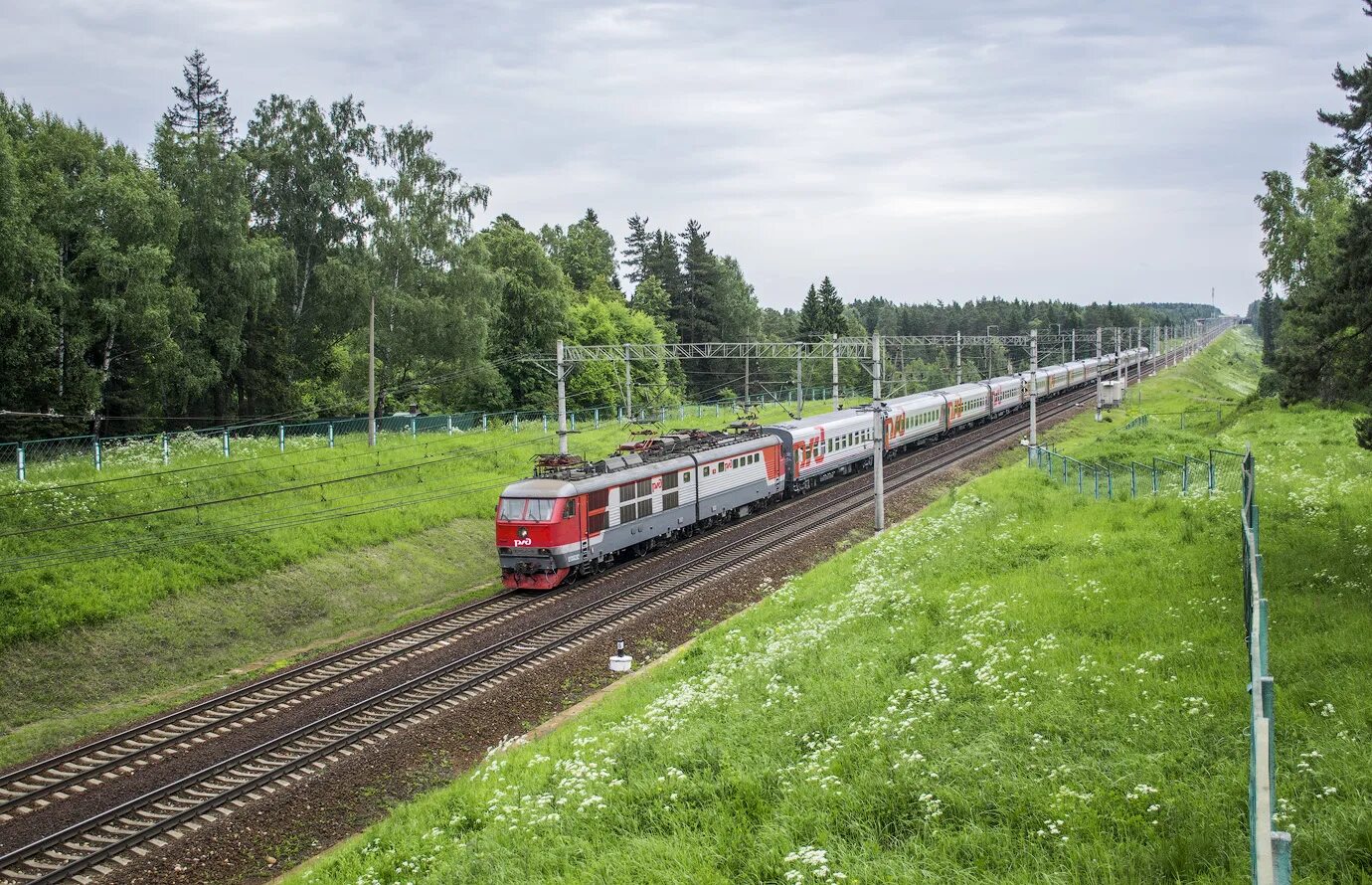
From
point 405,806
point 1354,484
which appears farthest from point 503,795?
point 1354,484

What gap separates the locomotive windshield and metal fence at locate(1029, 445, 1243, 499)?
1493 centimetres

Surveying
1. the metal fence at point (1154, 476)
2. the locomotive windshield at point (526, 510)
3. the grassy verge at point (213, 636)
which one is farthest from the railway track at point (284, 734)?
the metal fence at point (1154, 476)

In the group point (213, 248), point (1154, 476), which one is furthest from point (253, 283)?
point (1154, 476)

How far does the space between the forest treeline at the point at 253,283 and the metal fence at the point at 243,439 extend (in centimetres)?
247

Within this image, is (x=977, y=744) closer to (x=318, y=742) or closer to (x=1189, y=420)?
(x=318, y=742)

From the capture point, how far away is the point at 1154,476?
87.9 feet

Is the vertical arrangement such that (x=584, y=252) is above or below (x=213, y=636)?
above

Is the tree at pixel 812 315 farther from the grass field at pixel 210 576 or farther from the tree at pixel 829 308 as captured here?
the grass field at pixel 210 576

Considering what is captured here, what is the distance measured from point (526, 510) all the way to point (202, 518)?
9760 millimetres

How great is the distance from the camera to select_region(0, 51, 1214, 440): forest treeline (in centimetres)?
3384

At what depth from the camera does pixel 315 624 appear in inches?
1094

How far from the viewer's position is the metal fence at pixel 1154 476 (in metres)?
25.9

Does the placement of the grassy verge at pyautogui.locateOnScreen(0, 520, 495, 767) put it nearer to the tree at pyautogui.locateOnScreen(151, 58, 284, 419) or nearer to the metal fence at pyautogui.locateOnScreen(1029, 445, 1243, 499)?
the tree at pyautogui.locateOnScreen(151, 58, 284, 419)

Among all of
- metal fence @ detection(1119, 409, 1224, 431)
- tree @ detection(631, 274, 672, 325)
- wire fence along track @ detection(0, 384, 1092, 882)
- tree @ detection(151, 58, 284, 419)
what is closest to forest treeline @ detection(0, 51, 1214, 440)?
tree @ detection(151, 58, 284, 419)
